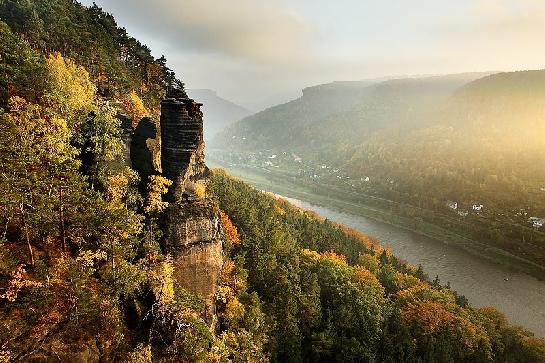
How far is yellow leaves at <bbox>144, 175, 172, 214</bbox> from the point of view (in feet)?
113

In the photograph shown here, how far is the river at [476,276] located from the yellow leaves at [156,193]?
84.2 m

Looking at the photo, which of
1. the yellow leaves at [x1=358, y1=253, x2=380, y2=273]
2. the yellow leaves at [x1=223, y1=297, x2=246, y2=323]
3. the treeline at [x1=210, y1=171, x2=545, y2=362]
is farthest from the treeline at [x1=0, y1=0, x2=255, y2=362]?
the yellow leaves at [x1=358, y1=253, x2=380, y2=273]

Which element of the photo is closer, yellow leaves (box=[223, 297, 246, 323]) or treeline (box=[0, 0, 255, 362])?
treeline (box=[0, 0, 255, 362])

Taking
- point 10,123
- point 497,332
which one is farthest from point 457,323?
point 10,123

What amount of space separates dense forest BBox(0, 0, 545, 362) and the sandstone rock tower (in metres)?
1.47

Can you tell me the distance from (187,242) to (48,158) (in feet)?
46.4

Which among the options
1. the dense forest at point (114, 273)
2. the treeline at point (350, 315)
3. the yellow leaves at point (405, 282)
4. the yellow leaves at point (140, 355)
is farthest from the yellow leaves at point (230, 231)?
the yellow leaves at point (405, 282)

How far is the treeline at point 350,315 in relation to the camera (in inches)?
2006

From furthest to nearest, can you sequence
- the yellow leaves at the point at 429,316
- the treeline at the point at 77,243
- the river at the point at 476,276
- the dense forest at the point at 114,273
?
the river at the point at 476,276 < the yellow leaves at the point at 429,316 < the dense forest at the point at 114,273 < the treeline at the point at 77,243

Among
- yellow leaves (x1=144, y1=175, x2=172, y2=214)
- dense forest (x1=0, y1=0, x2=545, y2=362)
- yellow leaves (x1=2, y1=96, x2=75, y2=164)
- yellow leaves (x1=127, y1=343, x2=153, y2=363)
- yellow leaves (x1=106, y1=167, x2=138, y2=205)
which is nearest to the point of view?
dense forest (x1=0, y1=0, x2=545, y2=362)

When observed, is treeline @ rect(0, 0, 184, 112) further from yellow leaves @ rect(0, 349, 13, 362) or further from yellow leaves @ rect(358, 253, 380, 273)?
yellow leaves @ rect(358, 253, 380, 273)

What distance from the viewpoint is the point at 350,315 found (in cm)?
5609

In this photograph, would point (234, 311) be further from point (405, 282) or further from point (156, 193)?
point (405, 282)

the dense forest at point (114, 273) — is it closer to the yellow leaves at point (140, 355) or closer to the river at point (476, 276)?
the yellow leaves at point (140, 355)
